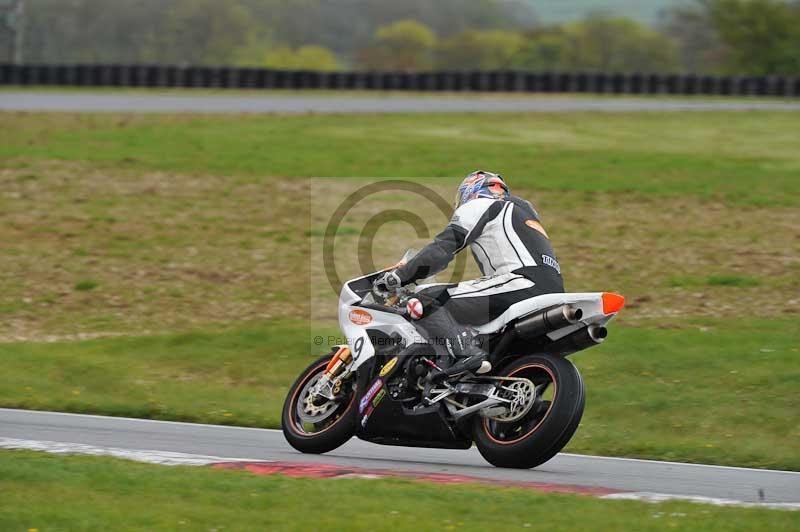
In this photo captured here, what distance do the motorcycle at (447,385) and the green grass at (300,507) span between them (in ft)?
2.54

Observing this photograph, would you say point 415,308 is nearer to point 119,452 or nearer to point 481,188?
point 481,188

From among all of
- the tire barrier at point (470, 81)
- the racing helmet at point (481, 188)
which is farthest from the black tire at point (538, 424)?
the tire barrier at point (470, 81)

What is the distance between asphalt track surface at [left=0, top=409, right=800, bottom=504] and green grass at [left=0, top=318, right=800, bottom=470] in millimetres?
707

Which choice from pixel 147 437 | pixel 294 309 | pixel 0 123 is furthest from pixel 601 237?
pixel 0 123

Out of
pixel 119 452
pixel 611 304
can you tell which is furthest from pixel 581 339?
pixel 119 452

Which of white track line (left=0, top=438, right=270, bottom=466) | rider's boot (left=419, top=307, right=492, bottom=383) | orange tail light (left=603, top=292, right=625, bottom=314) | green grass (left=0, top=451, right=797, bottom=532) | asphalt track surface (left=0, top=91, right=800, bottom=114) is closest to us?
green grass (left=0, top=451, right=797, bottom=532)

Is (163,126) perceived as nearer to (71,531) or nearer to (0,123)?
(0,123)

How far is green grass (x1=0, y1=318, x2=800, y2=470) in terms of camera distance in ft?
34.4

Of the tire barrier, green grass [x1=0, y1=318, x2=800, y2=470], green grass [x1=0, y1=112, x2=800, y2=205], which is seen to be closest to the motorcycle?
green grass [x1=0, y1=318, x2=800, y2=470]

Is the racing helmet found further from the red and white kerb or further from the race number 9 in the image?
the race number 9

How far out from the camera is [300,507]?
6945mm

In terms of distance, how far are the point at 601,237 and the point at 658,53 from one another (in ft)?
192

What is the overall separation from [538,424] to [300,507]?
176 cm

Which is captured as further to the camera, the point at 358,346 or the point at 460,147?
the point at 460,147
